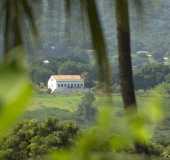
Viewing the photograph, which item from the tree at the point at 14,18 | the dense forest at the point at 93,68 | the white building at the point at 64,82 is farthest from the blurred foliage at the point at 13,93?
the white building at the point at 64,82

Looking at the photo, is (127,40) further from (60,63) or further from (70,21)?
(60,63)

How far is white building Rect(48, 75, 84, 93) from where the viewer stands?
1917cm

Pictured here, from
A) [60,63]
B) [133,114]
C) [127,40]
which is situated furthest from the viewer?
[60,63]

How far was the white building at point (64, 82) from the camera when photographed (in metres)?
19.2

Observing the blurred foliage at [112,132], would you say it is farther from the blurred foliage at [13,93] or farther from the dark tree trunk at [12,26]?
the dark tree trunk at [12,26]

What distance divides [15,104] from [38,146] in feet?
32.1

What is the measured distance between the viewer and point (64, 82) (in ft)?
68.6

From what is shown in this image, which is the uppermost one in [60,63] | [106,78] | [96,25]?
[96,25]

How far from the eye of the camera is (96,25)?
236cm

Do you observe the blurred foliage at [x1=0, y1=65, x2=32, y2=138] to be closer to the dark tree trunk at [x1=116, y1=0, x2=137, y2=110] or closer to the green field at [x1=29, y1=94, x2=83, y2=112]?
the dark tree trunk at [x1=116, y1=0, x2=137, y2=110]


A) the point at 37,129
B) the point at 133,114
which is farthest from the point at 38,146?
the point at 133,114

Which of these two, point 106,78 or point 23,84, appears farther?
point 106,78

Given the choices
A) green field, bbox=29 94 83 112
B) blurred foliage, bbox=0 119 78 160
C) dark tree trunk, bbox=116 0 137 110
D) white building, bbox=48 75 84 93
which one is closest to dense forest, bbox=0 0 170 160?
dark tree trunk, bbox=116 0 137 110

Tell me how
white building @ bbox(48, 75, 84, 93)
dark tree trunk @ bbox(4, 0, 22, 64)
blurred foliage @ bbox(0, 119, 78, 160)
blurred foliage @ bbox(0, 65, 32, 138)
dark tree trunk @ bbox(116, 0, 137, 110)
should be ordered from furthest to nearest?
white building @ bbox(48, 75, 84, 93)
blurred foliage @ bbox(0, 119, 78, 160)
dark tree trunk @ bbox(116, 0, 137, 110)
dark tree trunk @ bbox(4, 0, 22, 64)
blurred foliage @ bbox(0, 65, 32, 138)
